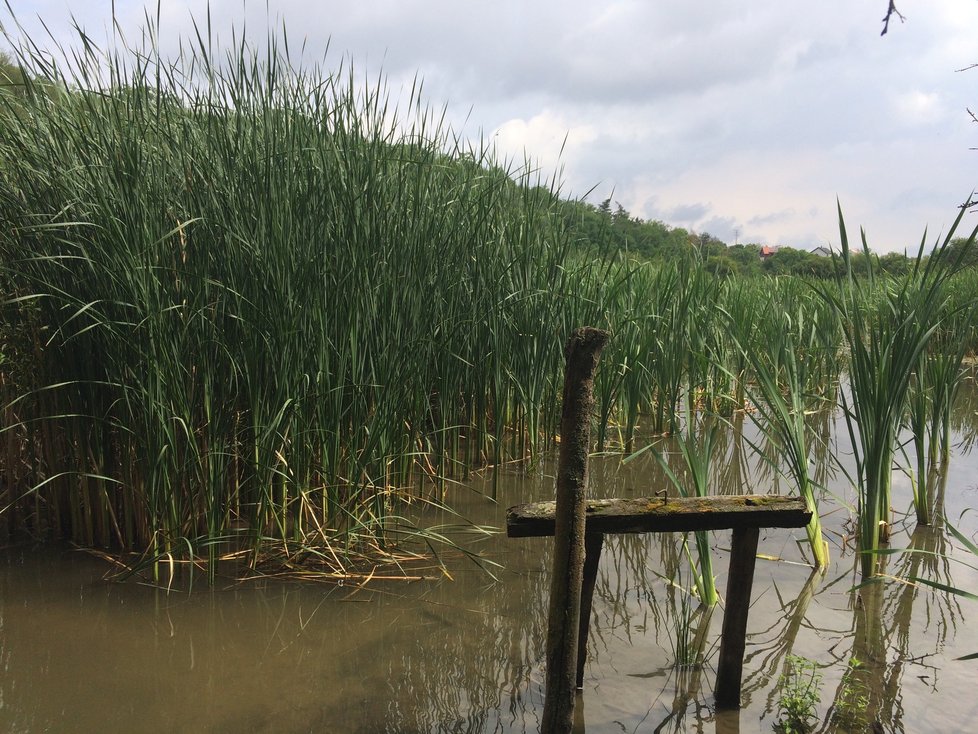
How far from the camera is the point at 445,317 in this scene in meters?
4.12

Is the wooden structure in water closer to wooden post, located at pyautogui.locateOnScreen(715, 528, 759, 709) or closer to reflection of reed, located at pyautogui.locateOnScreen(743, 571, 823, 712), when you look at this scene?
wooden post, located at pyautogui.locateOnScreen(715, 528, 759, 709)

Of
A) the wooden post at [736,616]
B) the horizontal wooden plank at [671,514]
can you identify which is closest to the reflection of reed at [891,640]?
the wooden post at [736,616]

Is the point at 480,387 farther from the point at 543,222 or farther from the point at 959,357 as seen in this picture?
the point at 959,357

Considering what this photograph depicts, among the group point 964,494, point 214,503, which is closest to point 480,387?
point 214,503

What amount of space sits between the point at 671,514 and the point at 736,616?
0.41 meters

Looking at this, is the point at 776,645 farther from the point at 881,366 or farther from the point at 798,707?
the point at 881,366

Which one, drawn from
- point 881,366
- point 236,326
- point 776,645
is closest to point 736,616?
point 776,645

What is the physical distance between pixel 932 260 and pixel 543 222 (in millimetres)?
2452

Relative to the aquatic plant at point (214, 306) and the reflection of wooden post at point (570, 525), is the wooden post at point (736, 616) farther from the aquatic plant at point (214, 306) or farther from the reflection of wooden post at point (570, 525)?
the aquatic plant at point (214, 306)

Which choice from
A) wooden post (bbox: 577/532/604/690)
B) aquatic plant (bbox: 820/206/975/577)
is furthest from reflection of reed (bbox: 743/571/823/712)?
wooden post (bbox: 577/532/604/690)

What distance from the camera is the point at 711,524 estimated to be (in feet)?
7.76

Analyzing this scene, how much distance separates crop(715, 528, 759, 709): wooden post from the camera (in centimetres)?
239

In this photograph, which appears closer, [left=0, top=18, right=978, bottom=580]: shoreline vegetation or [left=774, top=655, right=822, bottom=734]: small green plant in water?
[left=774, top=655, right=822, bottom=734]: small green plant in water

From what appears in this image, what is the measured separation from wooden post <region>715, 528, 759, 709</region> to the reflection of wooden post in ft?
2.01
